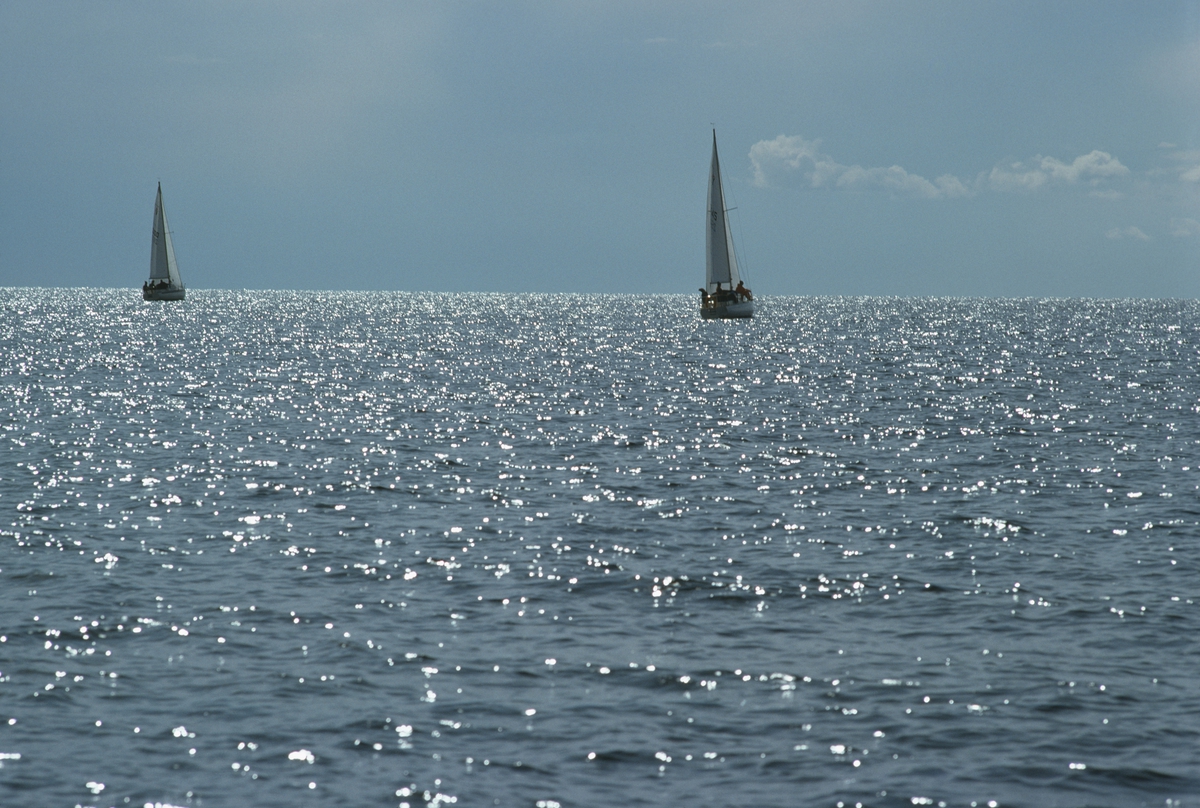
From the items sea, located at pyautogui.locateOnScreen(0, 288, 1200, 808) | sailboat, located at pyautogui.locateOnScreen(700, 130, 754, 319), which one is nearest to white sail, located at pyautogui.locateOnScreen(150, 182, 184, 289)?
sailboat, located at pyautogui.locateOnScreen(700, 130, 754, 319)

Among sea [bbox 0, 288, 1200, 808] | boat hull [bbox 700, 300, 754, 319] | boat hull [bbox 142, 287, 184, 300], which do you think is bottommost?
sea [bbox 0, 288, 1200, 808]

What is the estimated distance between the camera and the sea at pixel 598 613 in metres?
12.2

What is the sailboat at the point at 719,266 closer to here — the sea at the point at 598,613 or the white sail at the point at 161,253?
the sea at the point at 598,613

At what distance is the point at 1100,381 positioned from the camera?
214 ft

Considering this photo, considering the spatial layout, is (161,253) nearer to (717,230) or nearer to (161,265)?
(161,265)

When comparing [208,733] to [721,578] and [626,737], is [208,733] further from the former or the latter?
[721,578]

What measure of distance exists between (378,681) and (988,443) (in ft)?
95.0

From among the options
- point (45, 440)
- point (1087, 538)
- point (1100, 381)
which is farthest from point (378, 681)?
point (1100, 381)

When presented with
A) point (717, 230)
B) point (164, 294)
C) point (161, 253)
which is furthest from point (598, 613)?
point (164, 294)

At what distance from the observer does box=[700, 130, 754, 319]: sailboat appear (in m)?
109

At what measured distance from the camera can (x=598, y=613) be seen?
715 inches

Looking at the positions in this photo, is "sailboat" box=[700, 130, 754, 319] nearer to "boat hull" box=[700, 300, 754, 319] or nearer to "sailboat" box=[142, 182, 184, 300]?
"boat hull" box=[700, 300, 754, 319]

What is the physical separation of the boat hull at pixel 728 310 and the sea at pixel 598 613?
6938 cm

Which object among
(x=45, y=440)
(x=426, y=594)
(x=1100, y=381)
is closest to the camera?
(x=426, y=594)
